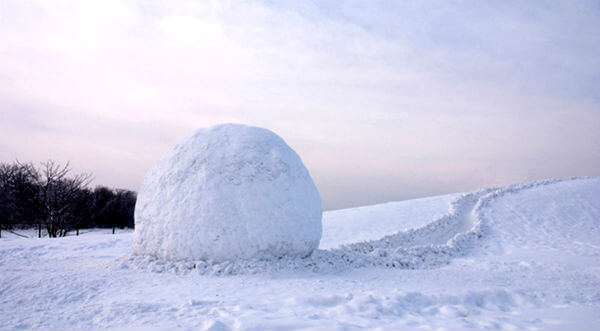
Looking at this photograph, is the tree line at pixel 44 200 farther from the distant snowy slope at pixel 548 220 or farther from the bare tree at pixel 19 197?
the distant snowy slope at pixel 548 220

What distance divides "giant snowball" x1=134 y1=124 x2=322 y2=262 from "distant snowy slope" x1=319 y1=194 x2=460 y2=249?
543cm

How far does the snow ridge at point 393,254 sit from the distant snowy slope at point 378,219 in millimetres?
753

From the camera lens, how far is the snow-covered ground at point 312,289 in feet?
14.3

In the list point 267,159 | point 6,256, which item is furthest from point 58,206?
point 267,159

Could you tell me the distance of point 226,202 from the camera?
22.3ft

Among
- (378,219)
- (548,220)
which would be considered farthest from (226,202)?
(548,220)

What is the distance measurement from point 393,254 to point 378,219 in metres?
6.92

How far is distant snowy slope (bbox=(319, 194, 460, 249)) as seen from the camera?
45.4 ft

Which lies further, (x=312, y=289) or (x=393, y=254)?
(x=393, y=254)

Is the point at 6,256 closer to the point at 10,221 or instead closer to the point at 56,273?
the point at 56,273

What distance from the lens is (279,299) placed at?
16.8 feet

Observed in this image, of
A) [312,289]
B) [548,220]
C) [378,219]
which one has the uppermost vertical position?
[378,219]

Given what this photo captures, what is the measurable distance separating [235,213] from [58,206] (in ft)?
43.0

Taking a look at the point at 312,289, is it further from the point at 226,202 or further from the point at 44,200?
the point at 44,200
